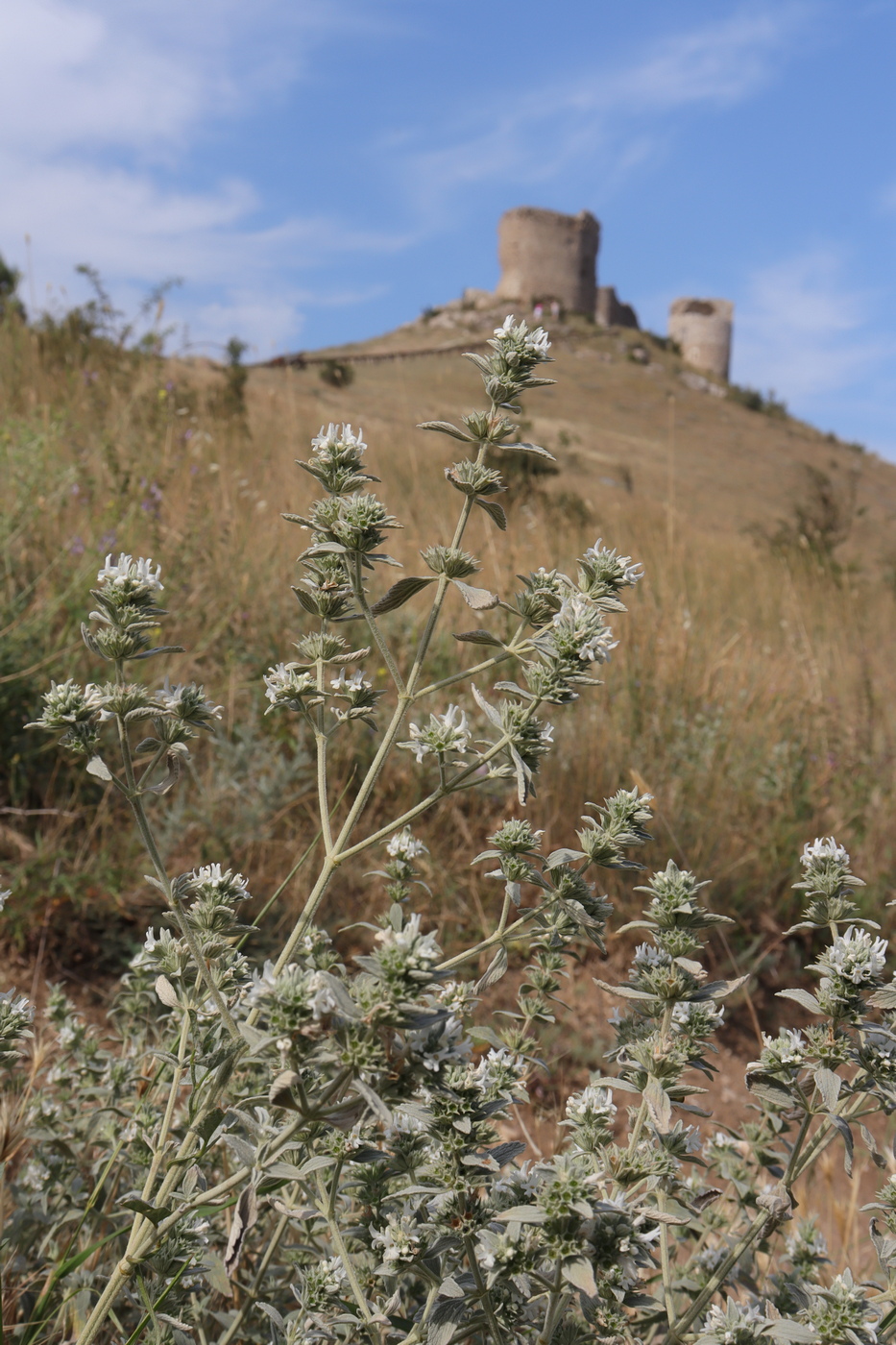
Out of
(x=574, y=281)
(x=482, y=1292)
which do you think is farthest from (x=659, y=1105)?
(x=574, y=281)

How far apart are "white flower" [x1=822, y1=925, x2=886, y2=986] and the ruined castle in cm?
4951

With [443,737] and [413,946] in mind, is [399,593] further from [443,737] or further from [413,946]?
[413,946]

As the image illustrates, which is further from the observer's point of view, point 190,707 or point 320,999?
point 190,707

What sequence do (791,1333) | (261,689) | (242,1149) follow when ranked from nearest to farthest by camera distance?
(242,1149) < (791,1333) < (261,689)

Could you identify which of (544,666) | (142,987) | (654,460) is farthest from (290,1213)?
(654,460)

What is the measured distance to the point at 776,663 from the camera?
16.1 feet

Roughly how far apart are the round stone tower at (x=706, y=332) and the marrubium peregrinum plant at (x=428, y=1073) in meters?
52.5

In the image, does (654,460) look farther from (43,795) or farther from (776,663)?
(43,795)

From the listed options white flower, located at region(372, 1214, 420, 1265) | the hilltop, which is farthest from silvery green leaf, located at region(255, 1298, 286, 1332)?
the hilltop

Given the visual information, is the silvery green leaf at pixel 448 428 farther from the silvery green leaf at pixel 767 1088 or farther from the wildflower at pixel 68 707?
the silvery green leaf at pixel 767 1088

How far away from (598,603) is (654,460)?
2621 cm

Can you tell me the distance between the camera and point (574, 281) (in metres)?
50.2

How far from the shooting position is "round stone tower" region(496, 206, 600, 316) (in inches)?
1922

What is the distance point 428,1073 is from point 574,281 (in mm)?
54315
